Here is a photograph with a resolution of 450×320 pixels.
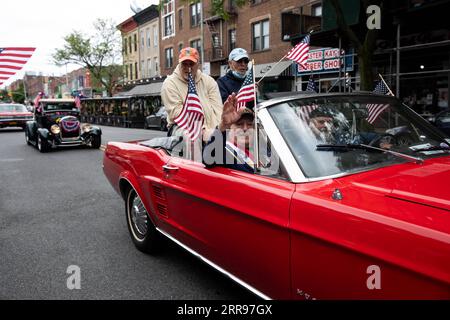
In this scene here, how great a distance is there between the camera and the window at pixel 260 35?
2520 centimetres

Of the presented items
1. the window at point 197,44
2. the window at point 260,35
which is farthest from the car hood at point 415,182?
the window at point 197,44

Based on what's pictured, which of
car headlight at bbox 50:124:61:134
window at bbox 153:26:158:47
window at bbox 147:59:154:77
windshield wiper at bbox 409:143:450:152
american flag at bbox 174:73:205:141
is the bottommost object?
car headlight at bbox 50:124:61:134

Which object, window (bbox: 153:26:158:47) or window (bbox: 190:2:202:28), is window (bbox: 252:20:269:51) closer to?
window (bbox: 190:2:202:28)

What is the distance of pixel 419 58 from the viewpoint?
14828 millimetres

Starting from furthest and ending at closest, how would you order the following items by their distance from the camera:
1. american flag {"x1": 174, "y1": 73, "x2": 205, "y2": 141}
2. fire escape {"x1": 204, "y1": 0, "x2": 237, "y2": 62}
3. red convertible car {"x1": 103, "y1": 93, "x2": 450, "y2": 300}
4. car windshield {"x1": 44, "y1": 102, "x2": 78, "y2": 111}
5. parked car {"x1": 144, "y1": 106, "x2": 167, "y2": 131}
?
fire escape {"x1": 204, "y1": 0, "x2": 237, "y2": 62} → parked car {"x1": 144, "y1": 106, "x2": 167, "y2": 131} → car windshield {"x1": 44, "y1": 102, "x2": 78, "y2": 111} → american flag {"x1": 174, "y1": 73, "x2": 205, "y2": 141} → red convertible car {"x1": 103, "y1": 93, "x2": 450, "y2": 300}

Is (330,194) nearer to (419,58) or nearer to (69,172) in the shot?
(69,172)

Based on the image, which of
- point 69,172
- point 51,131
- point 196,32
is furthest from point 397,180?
point 196,32

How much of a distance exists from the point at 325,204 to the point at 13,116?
2632cm

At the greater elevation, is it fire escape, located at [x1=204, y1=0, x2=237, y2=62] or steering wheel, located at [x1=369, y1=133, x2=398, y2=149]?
fire escape, located at [x1=204, y1=0, x2=237, y2=62]

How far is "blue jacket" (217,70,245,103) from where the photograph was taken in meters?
4.68

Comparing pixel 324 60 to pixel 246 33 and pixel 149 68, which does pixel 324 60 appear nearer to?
pixel 246 33

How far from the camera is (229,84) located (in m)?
4.77

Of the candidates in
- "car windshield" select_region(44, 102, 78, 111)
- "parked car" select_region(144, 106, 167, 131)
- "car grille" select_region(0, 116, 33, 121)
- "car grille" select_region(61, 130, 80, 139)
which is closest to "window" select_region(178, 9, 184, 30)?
"parked car" select_region(144, 106, 167, 131)

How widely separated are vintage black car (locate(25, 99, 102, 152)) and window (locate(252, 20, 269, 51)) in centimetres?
1383
